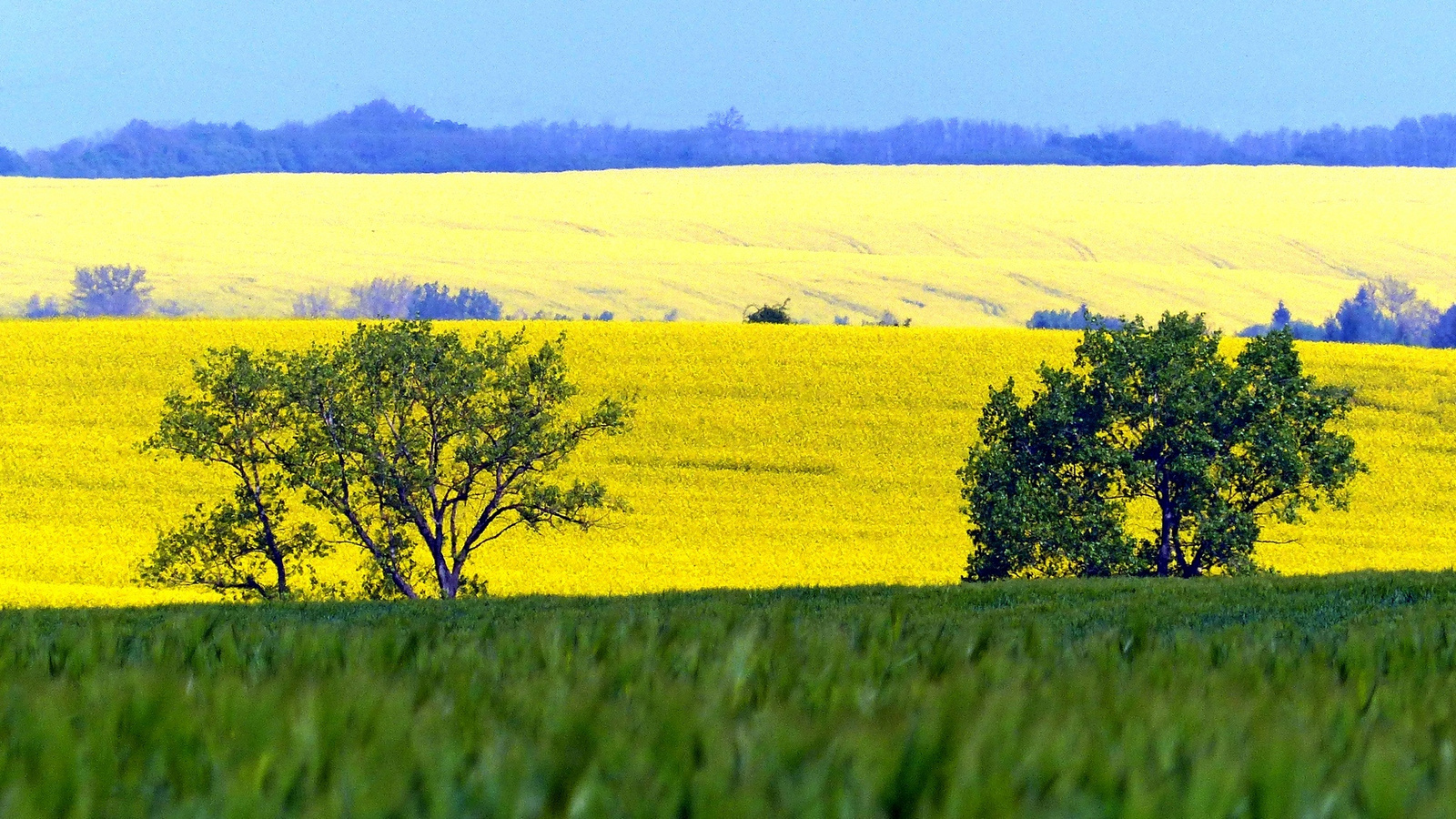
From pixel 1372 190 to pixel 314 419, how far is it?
176 m

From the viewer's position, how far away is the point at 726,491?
56094 mm

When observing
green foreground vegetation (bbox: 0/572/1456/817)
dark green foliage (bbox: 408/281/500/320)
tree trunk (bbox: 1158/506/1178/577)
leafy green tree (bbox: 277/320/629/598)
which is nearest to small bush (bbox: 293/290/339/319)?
dark green foliage (bbox: 408/281/500/320)

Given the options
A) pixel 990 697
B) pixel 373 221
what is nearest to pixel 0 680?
pixel 990 697

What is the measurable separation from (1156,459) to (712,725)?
36.6 meters

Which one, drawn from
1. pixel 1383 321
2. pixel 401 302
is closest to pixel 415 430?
pixel 401 302

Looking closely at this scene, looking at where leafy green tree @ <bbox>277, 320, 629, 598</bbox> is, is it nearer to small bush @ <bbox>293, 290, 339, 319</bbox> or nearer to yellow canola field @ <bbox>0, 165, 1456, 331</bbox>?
yellow canola field @ <bbox>0, 165, 1456, 331</bbox>

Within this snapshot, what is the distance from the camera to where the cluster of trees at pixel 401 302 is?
135625mm

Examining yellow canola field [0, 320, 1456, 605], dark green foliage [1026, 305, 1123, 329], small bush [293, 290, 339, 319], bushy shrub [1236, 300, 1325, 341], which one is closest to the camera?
yellow canola field [0, 320, 1456, 605]

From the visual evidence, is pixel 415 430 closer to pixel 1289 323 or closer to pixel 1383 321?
pixel 1289 323

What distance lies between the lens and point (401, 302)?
14400 cm

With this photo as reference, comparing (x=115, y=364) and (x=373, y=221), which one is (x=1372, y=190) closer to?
(x=373, y=221)

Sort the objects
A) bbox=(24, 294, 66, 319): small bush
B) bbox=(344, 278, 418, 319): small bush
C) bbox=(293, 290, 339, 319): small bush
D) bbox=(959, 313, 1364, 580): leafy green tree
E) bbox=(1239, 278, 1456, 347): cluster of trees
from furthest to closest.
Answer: bbox=(344, 278, 418, 319): small bush → bbox=(293, 290, 339, 319): small bush → bbox=(24, 294, 66, 319): small bush → bbox=(1239, 278, 1456, 347): cluster of trees → bbox=(959, 313, 1364, 580): leafy green tree

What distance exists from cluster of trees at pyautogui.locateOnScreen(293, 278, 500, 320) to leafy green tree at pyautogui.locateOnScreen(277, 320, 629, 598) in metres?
95.1

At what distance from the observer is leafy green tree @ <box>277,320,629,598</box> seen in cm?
3562
